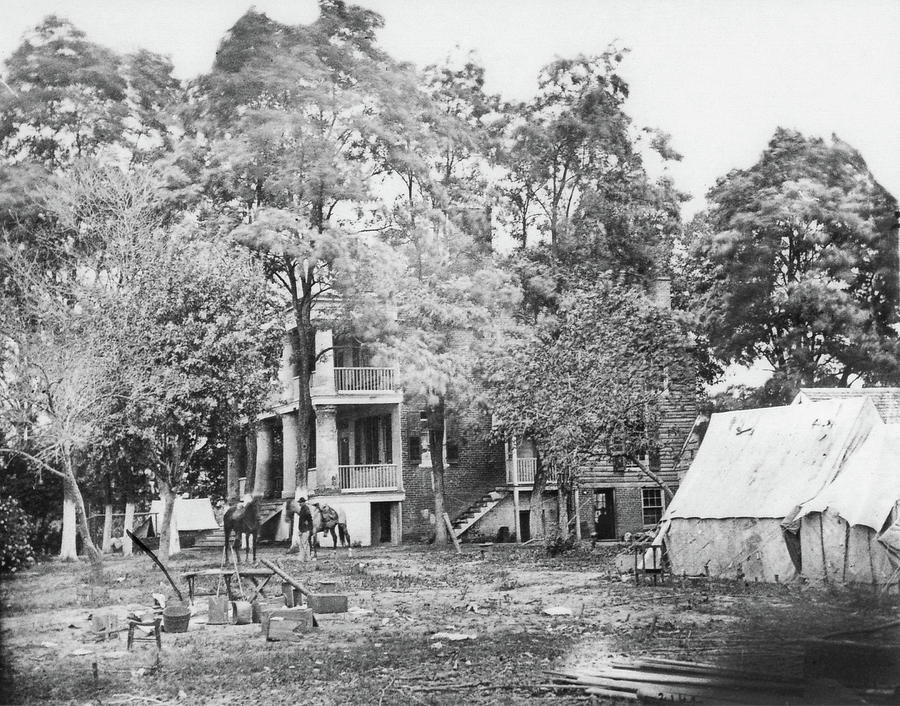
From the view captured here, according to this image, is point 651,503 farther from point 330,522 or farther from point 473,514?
point 330,522

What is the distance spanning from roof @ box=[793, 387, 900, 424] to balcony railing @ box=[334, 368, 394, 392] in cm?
593

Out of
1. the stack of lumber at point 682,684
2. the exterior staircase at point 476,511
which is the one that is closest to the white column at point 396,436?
the exterior staircase at point 476,511

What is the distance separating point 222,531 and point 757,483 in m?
6.86

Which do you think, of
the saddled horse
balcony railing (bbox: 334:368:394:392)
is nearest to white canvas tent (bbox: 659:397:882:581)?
the saddled horse

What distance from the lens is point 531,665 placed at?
875 cm

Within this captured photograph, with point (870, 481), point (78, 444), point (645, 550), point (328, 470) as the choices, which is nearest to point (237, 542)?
point (328, 470)

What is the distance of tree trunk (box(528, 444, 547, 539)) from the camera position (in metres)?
19.8

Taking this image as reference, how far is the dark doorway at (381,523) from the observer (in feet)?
42.9

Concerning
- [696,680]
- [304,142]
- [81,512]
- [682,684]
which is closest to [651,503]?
[81,512]

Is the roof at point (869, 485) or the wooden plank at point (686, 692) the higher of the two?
the roof at point (869, 485)

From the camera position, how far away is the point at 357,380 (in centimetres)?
1166

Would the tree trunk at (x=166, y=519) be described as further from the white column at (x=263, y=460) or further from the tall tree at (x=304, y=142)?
the tall tree at (x=304, y=142)

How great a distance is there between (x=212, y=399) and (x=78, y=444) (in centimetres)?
148

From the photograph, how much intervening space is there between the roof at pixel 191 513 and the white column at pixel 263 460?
1.09 meters
